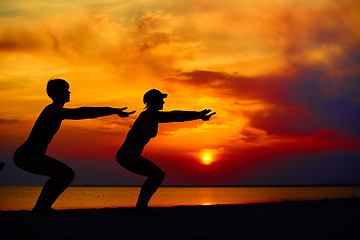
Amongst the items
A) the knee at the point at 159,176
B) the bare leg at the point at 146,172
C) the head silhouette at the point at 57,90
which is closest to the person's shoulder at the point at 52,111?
the head silhouette at the point at 57,90

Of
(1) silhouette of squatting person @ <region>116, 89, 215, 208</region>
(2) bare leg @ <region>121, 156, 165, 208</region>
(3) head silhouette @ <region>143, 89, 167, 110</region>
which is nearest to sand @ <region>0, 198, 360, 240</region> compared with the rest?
(2) bare leg @ <region>121, 156, 165, 208</region>

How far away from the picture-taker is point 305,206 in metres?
10.7

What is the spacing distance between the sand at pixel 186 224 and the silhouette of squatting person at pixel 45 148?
1.68ft

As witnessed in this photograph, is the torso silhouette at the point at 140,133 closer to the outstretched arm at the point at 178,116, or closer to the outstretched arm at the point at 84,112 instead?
the outstretched arm at the point at 178,116

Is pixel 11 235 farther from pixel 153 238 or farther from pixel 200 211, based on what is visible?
pixel 200 211

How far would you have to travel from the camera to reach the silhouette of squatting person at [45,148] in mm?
8953

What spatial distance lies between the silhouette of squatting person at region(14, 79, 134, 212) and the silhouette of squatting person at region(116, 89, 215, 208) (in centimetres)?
94

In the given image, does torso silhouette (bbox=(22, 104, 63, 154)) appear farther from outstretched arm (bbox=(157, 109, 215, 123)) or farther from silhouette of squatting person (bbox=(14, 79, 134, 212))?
outstretched arm (bbox=(157, 109, 215, 123))

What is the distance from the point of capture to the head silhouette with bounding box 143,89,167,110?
9969 millimetres

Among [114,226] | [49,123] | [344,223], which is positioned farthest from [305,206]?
[49,123]

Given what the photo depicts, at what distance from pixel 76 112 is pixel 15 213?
225cm

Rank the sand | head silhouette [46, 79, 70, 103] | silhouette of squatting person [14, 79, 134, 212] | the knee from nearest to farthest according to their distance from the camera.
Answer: the sand, silhouette of squatting person [14, 79, 134, 212], head silhouette [46, 79, 70, 103], the knee

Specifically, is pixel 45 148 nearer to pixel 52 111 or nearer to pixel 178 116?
pixel 52 111

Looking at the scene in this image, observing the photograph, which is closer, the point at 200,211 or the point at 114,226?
the point at 114,226
